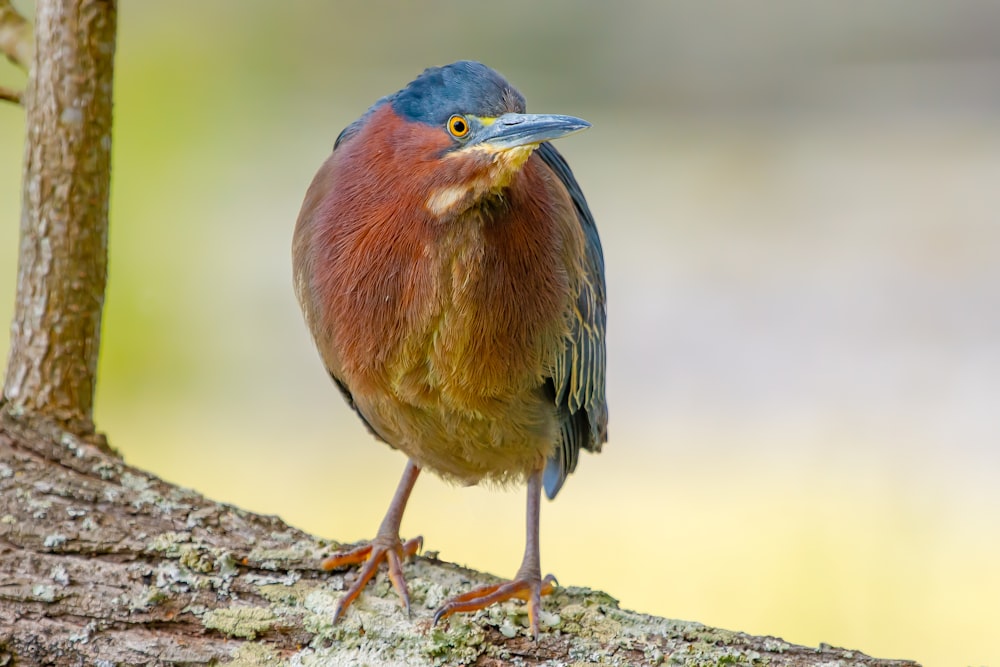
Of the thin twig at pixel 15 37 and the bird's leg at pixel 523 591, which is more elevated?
the thin twig at pixel 15 37

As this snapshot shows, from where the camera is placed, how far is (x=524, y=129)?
1653 millimetres

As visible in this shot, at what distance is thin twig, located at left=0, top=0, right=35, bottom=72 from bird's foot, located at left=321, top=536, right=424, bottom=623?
115 cm

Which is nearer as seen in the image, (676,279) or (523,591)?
(523,591)

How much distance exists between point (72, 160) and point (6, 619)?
2.85ft

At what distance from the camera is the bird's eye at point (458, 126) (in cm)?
173

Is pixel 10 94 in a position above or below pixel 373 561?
above

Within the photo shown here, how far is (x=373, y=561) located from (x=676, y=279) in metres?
2.49

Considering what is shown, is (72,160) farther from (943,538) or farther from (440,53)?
(943,538)

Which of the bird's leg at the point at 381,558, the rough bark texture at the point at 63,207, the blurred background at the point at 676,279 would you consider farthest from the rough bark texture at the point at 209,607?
the blurred background at the point at 676,279

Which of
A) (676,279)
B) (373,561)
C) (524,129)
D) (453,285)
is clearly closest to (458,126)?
(524,129)

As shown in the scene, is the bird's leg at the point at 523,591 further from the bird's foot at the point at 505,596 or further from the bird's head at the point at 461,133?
the bird's head at the point at 461,133

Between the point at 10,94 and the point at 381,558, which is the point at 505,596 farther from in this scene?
the point at 10,94

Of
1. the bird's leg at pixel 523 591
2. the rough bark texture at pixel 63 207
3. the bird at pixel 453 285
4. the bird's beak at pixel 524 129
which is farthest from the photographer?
the rough bark texture at pixel 63 207

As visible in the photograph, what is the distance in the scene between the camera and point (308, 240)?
2041 mm
